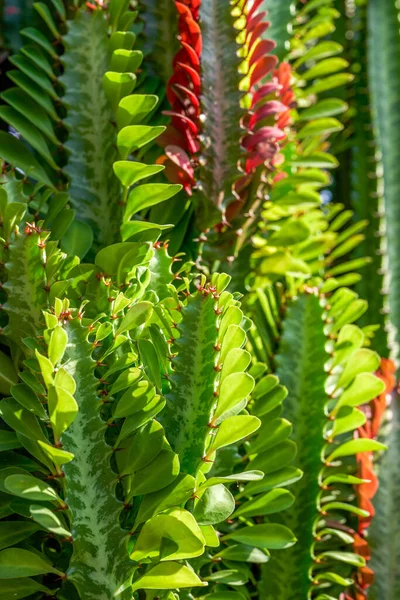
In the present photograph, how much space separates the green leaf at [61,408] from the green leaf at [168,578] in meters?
0.14

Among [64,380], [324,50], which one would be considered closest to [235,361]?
[64,380]

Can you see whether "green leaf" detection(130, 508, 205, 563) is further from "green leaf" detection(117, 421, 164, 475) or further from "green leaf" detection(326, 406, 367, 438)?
"green leaf" detection(326, 406, 367, 438)

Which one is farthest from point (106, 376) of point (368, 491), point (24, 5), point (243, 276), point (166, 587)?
point (24, 5)

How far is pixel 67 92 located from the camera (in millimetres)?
740

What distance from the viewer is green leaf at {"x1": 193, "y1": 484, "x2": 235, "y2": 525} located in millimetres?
576

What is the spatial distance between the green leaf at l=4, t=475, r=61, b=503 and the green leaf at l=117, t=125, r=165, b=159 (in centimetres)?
34

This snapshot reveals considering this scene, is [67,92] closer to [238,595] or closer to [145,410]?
[145,410]

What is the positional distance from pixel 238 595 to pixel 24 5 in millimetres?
827

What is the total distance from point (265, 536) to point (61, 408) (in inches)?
10.9

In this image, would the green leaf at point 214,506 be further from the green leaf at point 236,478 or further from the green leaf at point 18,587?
the green leaf at point 18,587

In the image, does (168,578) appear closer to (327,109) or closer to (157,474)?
(157,474)

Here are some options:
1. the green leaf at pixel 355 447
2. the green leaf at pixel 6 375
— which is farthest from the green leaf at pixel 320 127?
the green leaf at pixel 6 375

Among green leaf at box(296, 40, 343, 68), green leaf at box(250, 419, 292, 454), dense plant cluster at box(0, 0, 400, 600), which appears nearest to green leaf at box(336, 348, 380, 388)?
dense plant cluster at box(0, 0, 400, 600)

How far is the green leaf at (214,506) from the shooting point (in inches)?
22.7
